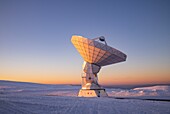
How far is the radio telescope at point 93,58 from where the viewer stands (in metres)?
32.0

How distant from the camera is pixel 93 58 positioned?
34.7 metres

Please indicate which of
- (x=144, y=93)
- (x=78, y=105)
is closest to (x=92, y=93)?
(x=78, y=105)

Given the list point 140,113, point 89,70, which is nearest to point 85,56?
point 89,70

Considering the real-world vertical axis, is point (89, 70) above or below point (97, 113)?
above

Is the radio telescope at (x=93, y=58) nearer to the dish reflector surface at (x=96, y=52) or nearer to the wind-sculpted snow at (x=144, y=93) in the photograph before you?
the dish reflector surface at (x=96, y=52)

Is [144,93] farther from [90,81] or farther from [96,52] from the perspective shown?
[96,52]

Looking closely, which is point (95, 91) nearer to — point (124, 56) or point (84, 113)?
point (124, 56)

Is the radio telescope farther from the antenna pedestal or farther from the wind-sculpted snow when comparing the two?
the wind-sculpted snow

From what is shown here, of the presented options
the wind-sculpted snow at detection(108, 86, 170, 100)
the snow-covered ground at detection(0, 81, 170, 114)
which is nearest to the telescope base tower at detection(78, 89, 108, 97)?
the snow-covered ground at detection(0, 81, 170, 114)

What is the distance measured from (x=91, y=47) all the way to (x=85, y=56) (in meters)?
3.46

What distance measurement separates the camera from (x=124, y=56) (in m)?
33.3

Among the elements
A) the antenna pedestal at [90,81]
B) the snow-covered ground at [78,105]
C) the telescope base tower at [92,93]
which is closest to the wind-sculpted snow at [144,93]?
the telescope base tower at [92,93]

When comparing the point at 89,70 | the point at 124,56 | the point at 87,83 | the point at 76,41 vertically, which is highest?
the point at 76,41

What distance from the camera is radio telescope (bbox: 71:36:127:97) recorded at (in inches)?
1261
